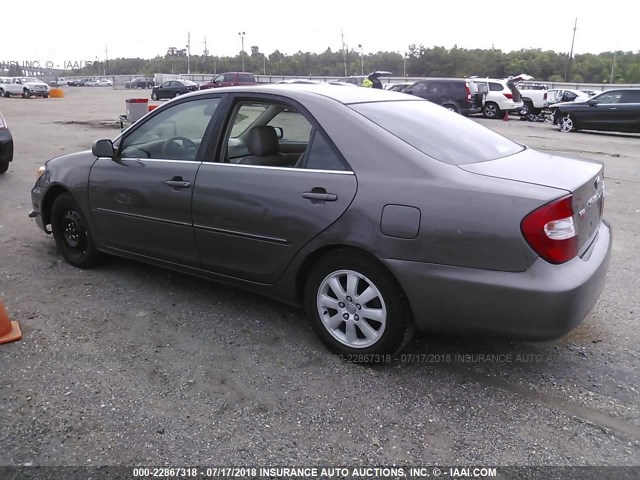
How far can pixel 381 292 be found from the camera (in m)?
3.06

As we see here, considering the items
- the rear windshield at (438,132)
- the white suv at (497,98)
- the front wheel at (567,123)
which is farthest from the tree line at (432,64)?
the rear windshield at (438,132)

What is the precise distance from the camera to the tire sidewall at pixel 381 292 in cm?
304

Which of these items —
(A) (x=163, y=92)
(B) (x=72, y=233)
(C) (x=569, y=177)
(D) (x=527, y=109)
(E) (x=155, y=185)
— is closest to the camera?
(C) (x=569, y=177)

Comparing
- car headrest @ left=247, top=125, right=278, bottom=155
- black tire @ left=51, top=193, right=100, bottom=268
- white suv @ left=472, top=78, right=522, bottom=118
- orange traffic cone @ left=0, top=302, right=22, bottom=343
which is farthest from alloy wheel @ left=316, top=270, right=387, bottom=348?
white suv @ left=472, top=78, right=522, bottom=118

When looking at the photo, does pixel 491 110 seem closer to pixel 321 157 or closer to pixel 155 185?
pixel 155 185

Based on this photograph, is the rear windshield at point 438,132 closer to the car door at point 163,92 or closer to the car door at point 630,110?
the car door at point 630,110

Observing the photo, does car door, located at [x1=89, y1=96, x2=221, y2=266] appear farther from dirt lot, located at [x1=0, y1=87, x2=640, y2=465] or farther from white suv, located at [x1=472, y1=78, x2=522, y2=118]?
white suv, located at [x1=472, y1=78, x2=522, y2=118]

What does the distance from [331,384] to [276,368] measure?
371 mm

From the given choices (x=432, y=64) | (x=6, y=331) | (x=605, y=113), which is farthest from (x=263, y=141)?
(x=432, y=64)

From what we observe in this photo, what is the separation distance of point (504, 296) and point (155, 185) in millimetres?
2523

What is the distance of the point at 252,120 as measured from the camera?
13.1ft

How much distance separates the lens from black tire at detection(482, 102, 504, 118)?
81.7 feet

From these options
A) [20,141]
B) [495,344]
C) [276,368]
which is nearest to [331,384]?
[276,368]

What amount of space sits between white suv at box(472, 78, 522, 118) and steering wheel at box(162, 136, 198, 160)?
22799mm
